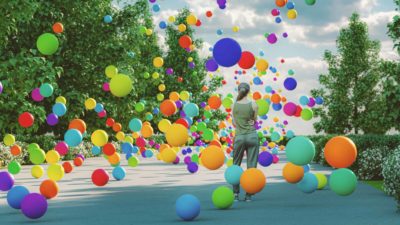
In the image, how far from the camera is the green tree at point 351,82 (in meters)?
43.6

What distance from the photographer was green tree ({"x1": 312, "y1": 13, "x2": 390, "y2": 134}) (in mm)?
43594

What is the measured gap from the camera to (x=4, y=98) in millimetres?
22766

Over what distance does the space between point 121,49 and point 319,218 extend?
973 inches

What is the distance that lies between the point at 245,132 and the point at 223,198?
76.2 inches

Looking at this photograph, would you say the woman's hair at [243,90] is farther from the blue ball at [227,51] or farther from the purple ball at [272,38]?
the purple ball at [272,38]

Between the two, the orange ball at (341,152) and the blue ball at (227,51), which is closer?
the orange ball at (341,152)

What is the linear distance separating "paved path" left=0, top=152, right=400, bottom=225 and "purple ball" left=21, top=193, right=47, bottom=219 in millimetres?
151

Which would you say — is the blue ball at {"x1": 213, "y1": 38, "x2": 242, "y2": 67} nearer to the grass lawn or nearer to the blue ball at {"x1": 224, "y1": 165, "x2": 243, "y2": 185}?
the blue ball at {"x1": 224, "y1": 165, "x2": 243, "y2": 185}

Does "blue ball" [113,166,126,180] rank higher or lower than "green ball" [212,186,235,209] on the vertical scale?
lower

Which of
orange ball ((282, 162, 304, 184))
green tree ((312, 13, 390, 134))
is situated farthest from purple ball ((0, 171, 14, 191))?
green tree ((312, 13, 390, 134))

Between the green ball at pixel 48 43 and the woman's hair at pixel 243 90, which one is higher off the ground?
the green ball at pixel 48 43

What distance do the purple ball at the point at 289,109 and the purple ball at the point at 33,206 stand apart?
35.0 feet

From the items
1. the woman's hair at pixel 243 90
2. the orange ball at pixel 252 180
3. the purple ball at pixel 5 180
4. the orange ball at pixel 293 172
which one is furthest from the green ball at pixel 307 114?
the purple ball at pixel 5 180

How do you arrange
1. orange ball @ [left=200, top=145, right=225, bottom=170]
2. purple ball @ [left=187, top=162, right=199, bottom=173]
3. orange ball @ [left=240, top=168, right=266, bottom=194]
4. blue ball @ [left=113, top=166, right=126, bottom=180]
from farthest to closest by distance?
purple ball @ [left=187, top=162, right=199, bottom=173] < blue ball @ [left=113, top=166, right=126, bottom=180] < orange ball @ [left=200, top=145, right=225, bottom=170] < orange ball @ [left=240, top=168, right=266, bottom=194]
